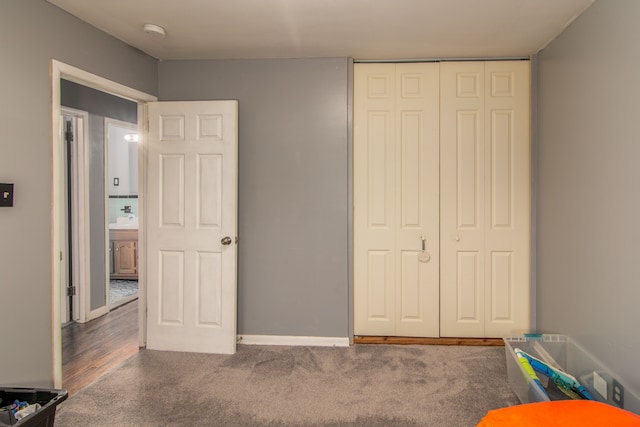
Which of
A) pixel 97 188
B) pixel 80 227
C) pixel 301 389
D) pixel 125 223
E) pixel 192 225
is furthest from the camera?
pixel 125 223

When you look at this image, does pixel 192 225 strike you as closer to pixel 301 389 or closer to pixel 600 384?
pixel 301 389

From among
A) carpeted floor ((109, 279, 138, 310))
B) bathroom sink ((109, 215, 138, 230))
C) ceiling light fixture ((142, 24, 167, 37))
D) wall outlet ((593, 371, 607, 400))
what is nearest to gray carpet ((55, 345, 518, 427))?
wall outlet ((593, 371, 607, 400))

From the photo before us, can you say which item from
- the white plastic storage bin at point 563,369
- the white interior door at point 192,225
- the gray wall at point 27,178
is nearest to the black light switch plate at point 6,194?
the gray wall at point 27,178

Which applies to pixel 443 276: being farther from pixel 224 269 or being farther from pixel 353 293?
pixel 224 269

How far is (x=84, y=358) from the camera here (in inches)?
116

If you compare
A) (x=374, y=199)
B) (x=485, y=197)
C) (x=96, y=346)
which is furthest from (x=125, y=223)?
(x=485, y=197)

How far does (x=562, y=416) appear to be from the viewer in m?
Result: 1.31

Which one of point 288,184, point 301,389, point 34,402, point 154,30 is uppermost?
point 154,30

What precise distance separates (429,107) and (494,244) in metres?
1.28

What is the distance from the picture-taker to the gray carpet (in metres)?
2.16

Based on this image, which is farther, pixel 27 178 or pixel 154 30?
pixel 154 30

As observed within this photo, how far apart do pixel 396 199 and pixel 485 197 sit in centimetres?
74

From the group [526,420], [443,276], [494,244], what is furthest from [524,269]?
[526,420]

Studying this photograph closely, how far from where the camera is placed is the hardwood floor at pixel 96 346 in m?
2.69
